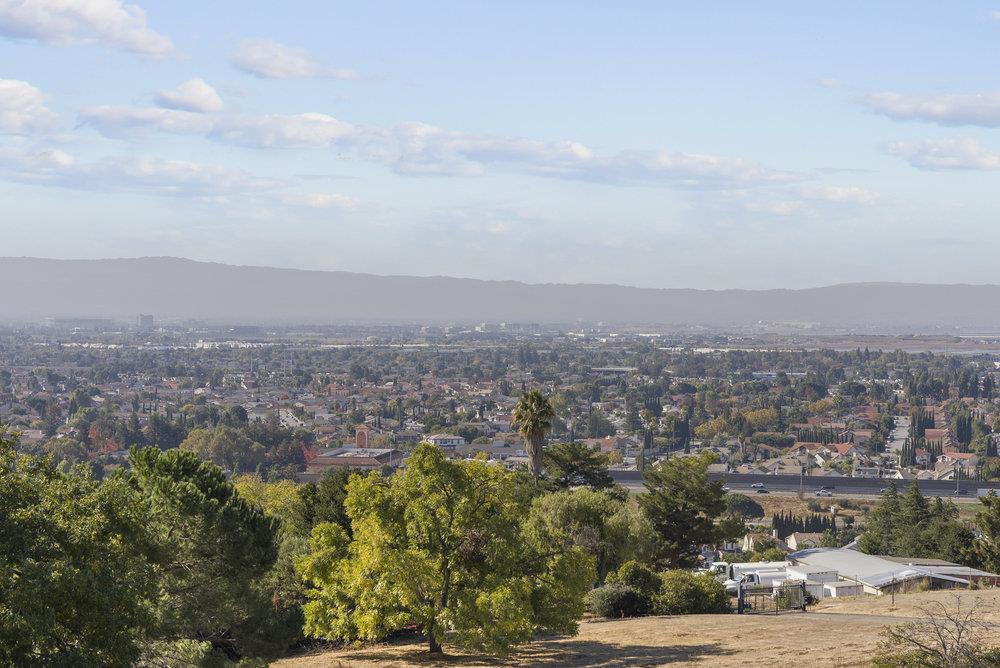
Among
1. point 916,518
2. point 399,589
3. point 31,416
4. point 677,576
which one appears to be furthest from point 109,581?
point 31,416

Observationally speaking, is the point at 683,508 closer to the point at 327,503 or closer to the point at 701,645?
the point at 327,503

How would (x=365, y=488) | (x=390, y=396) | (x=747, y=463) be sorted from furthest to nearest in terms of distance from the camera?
(x=390, y=396), (x=747, y=463), (x=365, y=488)

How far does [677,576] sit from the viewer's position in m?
30.1

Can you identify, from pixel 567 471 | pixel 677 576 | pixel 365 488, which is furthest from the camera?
pixel 567 471

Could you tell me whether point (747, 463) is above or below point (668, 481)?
below

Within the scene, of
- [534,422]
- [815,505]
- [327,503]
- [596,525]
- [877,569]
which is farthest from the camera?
[815,505]

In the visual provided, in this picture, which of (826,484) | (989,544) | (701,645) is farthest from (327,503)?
(826,484)

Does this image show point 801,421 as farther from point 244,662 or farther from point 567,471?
point 244,662

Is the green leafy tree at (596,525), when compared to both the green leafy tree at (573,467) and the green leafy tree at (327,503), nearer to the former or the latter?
the green leafy tree at (327,503)

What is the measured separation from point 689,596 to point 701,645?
8.14 m

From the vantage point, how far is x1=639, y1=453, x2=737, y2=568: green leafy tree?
40188 mm

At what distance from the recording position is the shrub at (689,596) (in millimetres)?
29250

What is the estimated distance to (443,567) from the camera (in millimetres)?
21406

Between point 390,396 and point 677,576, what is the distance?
147 m
